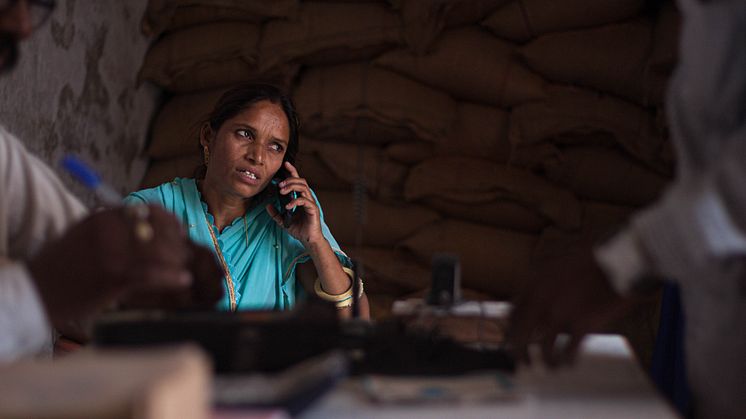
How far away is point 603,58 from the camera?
6.94 feet

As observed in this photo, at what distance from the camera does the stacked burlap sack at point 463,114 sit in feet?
6.95

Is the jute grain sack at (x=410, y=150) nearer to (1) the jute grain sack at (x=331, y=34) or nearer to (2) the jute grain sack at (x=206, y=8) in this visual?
(1) the jute grain sack at (x=331, y=34)

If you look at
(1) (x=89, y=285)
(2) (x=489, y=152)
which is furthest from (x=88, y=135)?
(1) (x=89, y=285)

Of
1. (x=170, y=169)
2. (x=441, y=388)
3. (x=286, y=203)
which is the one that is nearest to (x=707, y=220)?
(x=441, y=388)

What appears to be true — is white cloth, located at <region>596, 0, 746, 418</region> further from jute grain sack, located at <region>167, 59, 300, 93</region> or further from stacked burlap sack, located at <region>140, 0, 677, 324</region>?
jute grain sack, located at <region>167, 59, 300, 93</region>

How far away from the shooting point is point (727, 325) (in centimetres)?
79

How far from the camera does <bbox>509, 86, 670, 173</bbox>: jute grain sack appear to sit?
2094 mm

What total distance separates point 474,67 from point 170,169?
993 millimetres

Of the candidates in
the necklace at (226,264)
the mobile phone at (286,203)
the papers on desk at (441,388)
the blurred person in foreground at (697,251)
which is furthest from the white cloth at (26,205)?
the mobile phone at (286,203)

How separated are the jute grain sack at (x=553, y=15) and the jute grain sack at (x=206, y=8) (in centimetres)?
58

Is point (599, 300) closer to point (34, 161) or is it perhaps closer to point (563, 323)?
point (563, 323)

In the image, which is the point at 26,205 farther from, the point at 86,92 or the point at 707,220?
the point at 86,92

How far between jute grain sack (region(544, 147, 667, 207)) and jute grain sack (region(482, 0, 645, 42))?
0.33m

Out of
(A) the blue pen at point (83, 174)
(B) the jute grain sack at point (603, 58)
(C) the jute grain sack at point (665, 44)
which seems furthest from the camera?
(B) the jute grain sack at point (603, 58)
